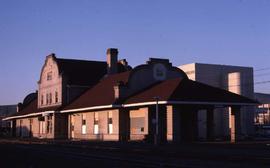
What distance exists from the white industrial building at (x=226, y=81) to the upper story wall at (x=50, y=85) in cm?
3529

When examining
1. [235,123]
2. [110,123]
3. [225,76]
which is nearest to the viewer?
[235,123]

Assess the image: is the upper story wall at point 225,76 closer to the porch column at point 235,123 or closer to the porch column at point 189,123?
the porch column at point 189,123

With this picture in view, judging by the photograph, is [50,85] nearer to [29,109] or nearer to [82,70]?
[82,70]

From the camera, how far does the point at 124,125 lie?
5316 cm

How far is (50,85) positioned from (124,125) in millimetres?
23007

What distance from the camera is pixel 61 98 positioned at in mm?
67562

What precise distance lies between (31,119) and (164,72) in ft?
101

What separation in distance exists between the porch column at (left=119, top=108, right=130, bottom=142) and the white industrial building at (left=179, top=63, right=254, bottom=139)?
1819 inches

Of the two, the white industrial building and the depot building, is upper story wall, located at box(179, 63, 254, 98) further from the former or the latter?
the depot building

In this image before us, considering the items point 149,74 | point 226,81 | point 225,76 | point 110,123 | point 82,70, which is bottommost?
point 110,123

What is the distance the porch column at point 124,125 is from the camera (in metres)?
52.9

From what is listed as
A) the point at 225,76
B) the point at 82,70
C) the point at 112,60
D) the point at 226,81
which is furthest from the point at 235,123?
the point at 225,76

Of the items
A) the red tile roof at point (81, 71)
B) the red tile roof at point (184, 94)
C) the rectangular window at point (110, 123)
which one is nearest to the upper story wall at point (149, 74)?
the red tile roof at point (184, 94)

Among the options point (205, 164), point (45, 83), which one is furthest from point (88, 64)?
point (205, 164)
